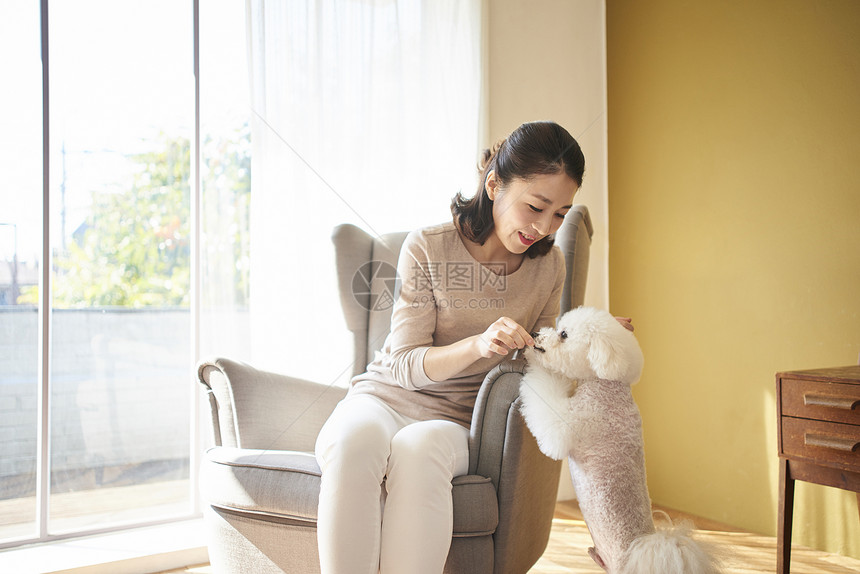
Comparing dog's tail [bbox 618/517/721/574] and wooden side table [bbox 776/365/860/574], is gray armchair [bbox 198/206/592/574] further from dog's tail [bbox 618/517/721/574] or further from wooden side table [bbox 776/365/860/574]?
wooden side table [bbox 776/365/860/574]

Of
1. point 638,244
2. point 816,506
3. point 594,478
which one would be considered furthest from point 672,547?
point 638,244

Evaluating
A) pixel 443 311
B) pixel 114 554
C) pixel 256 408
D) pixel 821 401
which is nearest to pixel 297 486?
Result: pixel 256 408

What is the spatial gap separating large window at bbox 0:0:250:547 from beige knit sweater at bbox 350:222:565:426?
914 mm

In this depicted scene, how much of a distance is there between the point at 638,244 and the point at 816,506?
43.5 inches

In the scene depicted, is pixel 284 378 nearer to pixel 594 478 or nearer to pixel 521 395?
pixel 521 395

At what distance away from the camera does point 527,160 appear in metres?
1.29

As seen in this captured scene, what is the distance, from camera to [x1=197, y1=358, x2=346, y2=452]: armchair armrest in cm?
142

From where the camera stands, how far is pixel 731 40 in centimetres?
225

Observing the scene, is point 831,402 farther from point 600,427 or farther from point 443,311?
point 443,311

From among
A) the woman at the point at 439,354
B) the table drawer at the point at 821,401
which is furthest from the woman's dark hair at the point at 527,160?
the table drawer at the point at 821,401

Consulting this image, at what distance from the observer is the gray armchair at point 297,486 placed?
117 cm

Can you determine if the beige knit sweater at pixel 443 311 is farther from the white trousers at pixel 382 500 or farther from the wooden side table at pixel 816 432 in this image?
the wooden side table at pixel 816 432

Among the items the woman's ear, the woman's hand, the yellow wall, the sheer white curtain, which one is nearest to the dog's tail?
the woman's hand

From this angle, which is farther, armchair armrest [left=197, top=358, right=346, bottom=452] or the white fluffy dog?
armchair armrest [left=197, top=358, right=346, bottom=452]
